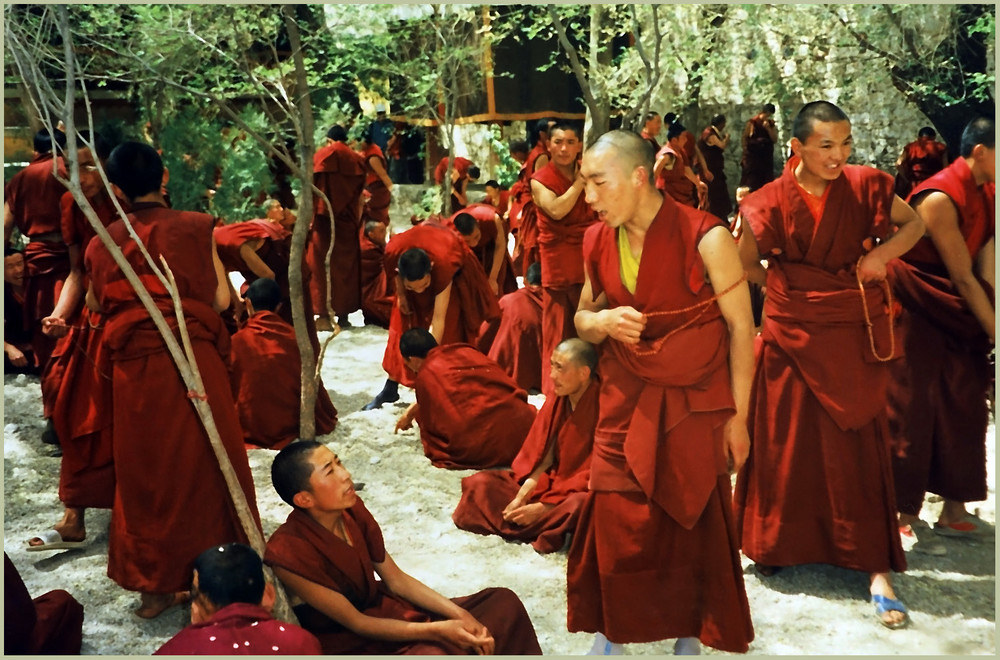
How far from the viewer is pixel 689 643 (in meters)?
3.21

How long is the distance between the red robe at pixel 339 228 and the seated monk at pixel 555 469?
4.18 metres

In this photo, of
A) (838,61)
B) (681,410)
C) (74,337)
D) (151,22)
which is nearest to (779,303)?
(681,410)

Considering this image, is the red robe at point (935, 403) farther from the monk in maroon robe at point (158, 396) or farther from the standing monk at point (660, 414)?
the monk in maroon robe at point (158, 396)

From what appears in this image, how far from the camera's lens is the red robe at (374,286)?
8273 mm

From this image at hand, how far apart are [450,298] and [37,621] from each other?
3.19 meters

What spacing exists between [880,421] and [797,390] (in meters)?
0.29

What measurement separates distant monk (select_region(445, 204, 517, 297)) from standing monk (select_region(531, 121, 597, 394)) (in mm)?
1087

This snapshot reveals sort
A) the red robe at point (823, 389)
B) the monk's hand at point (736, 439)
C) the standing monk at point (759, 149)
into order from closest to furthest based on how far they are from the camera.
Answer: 1. the monk's hand at point (736, 439)
2. the red robe at point (823, 389)
3. the standing monk at point (759, 149)

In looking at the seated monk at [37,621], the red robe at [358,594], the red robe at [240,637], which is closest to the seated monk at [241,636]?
the red robe at [240,637]

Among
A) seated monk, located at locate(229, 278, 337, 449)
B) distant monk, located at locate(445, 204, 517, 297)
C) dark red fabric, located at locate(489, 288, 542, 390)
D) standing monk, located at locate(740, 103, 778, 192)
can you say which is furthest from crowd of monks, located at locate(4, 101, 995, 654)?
standing monk, located at locate(740, 103, 778, 192)

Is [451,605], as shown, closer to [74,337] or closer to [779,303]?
[779,303]

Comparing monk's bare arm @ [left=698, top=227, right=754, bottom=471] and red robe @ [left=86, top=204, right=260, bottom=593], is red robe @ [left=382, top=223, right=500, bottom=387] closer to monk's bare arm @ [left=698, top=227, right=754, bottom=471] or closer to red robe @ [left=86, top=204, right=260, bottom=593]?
red robe @ [left=86, top=204, right=260, bottom=593]

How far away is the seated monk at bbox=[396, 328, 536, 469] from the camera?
509 cm

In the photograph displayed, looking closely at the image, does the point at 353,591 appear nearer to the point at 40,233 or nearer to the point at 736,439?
the point at 736,439
